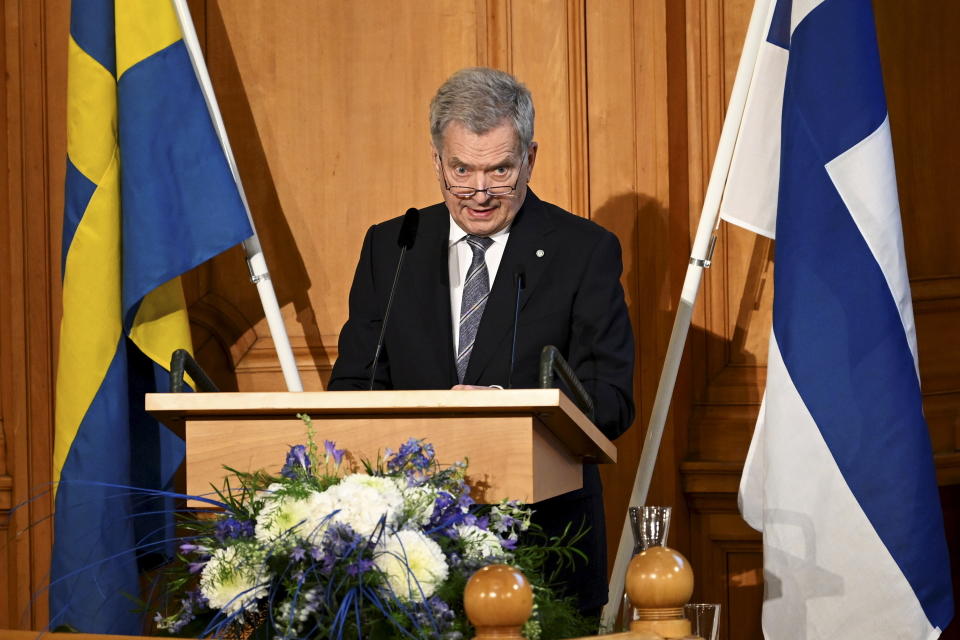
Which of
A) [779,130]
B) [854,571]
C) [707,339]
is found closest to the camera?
[854,571]

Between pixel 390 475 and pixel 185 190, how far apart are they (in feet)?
5.99

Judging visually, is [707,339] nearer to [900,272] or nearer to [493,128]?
[900,272]

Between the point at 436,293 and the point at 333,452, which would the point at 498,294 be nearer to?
the point at 436,293

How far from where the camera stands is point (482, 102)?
2.60 meters

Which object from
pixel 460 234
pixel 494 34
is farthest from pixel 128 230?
pixel 494 34

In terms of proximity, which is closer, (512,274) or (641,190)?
(512,274)

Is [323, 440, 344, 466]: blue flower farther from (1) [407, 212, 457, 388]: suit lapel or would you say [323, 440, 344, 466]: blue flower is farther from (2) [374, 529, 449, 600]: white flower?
(1) [407, 212, 457, 388]: suit lapel

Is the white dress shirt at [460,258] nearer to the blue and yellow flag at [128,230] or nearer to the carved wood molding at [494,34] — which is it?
the blue and yellow flag at [128,230]

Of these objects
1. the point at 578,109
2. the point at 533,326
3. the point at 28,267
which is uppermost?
the point at 578,109

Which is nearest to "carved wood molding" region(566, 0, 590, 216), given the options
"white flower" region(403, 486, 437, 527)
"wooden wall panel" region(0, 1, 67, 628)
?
"wooden wall panel" region(0, 1, 67, 628)

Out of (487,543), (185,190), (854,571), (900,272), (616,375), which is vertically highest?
(185,190)

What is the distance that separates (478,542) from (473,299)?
40.4 inches

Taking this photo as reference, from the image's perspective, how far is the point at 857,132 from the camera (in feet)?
9.50

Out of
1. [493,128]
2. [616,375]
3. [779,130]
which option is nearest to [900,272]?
[779,130]
